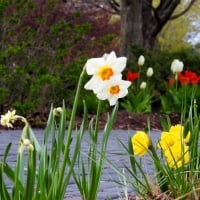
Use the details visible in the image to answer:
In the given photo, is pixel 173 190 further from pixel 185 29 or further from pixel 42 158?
pixel 185 29

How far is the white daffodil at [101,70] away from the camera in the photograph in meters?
1.88

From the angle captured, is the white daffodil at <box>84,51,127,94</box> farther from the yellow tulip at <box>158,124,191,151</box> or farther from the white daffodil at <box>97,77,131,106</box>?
the yellow tulip at <box>158,124,191,151</box>

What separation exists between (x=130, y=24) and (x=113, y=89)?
15844mm

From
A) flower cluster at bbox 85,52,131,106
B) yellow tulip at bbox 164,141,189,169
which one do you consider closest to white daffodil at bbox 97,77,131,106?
flower cluster at bbox 85,52,131,106

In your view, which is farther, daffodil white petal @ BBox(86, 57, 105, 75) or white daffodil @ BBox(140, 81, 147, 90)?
white daffodil @ BBox(140, 81, 147, 90)

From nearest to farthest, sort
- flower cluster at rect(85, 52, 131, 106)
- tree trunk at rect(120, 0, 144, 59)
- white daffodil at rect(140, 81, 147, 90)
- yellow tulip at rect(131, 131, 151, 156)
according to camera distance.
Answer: flower cluster at rect(85, 52, 131, 106), yellow tulip at rect(131, 131, 151, 156), white daffodil at rect(140, 81, 147, 90), tree trunk at rect(120, 0, 144, 59)

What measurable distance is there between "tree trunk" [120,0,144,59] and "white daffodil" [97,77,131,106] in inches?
613

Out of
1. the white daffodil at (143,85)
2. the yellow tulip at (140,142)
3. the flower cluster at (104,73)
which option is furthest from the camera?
the white daffodil at (143,85)

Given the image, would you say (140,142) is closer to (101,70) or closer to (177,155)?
(177,155)

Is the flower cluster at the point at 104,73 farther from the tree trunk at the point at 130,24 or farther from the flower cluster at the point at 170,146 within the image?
the tree trunk at the point at 130,24

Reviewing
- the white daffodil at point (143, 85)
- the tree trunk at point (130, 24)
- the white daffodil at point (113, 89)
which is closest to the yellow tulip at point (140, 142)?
the white daffodil at point (113, 89)

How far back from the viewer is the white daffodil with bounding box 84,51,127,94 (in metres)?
1.88

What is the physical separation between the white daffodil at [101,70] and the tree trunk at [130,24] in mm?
15593

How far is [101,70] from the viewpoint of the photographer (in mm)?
1885
